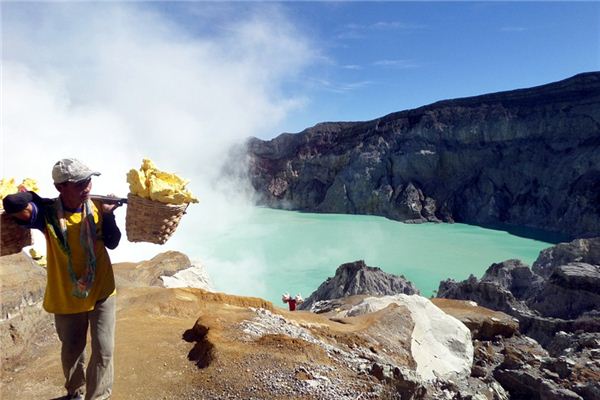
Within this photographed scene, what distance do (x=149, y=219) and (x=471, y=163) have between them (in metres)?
32.7

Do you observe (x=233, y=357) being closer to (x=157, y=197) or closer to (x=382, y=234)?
(x=157, y=197)

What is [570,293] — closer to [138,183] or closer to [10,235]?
[138,183]

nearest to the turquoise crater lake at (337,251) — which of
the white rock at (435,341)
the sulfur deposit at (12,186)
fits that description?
the white rock at (435,341)

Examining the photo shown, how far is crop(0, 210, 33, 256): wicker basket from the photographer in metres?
2.52

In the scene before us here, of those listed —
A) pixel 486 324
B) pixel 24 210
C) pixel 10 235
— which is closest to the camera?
pixel 24 210

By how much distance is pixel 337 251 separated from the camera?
74.0 feet

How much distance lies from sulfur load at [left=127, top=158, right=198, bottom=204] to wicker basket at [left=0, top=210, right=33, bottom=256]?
0.68 m

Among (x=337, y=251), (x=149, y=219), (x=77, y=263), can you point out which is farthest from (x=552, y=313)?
(x=337, y=251)

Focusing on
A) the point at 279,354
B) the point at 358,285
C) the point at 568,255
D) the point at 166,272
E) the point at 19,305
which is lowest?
the point at 358,285

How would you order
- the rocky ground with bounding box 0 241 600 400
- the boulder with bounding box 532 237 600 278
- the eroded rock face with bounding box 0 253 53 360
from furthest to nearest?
the boulder with bounding box 532 237 600 278 < the eroded rock face with bounding box 0 253 53 360 < the rocky ground with bounding box 0 241 600 400

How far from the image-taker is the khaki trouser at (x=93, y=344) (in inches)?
109

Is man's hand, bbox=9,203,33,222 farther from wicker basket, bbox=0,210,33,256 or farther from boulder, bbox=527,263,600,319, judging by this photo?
boulder, bbox=527,263,600,319

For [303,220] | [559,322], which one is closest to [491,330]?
[559,322]

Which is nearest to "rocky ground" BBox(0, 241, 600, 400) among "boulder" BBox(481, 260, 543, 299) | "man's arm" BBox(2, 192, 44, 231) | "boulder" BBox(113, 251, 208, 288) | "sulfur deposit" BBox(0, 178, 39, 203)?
"man's arm" BBox(2, 192, 44, 231)
